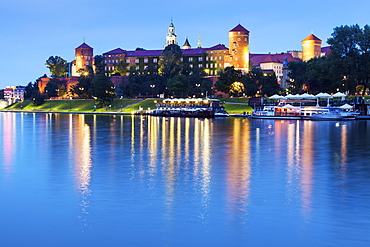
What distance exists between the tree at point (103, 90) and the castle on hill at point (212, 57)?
83.1 feet

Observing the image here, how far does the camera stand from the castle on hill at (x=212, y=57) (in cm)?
13350

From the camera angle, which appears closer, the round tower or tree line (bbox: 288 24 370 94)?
tree line (bbox: 288 24 370 94)

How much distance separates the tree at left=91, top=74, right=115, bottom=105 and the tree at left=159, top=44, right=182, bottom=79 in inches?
647

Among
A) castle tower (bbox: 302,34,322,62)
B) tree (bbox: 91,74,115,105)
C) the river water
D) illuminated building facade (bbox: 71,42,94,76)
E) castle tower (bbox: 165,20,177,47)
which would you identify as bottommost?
the river water

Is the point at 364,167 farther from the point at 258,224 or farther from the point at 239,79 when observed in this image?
the point at 239,79

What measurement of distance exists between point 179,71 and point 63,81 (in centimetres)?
4371

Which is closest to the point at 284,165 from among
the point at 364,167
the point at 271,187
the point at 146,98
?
the point at 364,167

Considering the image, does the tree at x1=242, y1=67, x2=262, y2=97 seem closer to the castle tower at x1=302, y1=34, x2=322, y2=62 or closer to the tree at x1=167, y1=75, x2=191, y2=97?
the tree at x1=167, y1=75, x2=191, y2=97

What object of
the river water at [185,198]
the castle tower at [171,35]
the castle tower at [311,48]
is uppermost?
the castle tower at [171,35]

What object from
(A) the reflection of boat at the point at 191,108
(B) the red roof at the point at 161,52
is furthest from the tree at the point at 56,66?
(A) the reflection of boat at the point at 191,108

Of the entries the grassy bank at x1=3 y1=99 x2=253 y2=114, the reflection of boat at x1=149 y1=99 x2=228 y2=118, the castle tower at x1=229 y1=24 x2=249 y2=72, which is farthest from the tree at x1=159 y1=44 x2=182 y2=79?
the reflection of boat at x1=149 y1=99 x2=228 y2=118

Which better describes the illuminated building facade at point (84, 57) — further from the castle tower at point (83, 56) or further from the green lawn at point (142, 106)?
the green lawn at point (142, 106)

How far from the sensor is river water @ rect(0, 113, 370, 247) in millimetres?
12719

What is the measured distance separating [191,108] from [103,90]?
102 feet
